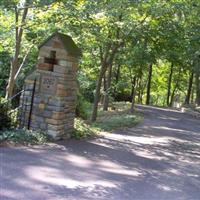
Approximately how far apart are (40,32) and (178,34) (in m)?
4.56

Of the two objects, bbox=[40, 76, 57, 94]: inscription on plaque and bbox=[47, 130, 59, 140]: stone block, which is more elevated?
bbox=[40, 76, 57, 94]: inscription on plaque

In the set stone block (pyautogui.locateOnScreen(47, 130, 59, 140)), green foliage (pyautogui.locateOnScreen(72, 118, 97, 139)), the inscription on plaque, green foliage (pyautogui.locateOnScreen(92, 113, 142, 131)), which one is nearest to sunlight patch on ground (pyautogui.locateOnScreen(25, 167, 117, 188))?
stone block (pyautogui.locateOnScreen(47, 130, 59, 140))

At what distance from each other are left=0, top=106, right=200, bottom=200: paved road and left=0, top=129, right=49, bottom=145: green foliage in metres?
0.35

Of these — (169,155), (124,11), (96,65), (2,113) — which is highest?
(124,11)

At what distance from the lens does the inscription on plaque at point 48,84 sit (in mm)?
8992

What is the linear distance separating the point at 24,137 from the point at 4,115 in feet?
2.61

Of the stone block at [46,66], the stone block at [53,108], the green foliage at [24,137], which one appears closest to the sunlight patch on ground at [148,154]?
the stone block at [53,108]

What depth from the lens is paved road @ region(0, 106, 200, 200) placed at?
17.9ft

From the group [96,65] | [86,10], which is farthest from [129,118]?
[86,10]

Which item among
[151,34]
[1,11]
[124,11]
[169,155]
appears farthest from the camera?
[151,34]

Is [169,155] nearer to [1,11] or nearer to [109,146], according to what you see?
[109,146]

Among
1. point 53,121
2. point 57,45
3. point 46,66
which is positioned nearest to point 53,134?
point 53,121

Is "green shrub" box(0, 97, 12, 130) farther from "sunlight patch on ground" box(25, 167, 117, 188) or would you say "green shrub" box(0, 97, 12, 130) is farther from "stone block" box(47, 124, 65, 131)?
"sunlight patch on ground" box(25, 167, 117, 188)

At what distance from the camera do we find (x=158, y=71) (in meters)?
38.8
